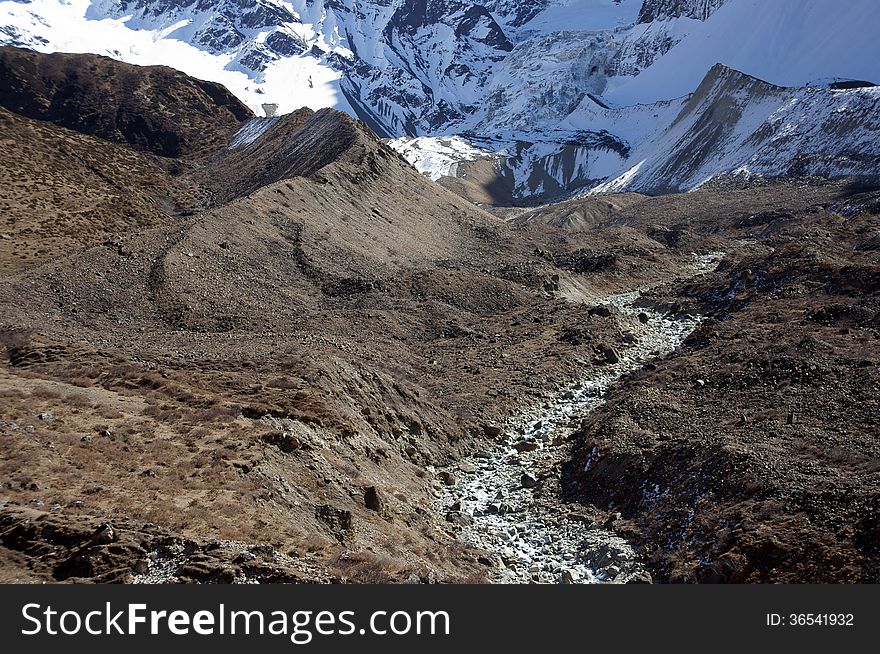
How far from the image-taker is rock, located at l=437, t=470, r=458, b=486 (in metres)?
19.6

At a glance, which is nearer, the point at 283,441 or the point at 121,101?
the point at 283,441

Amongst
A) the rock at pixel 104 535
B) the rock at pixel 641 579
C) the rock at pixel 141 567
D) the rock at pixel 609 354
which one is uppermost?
the rock at pixel 609 354

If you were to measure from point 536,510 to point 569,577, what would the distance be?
3582 millimetres

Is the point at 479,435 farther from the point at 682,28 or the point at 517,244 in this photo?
the point at 682,28

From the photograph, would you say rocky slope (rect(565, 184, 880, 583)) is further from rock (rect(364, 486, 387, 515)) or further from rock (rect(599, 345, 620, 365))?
rock (rect(364, 486, 387, 515))

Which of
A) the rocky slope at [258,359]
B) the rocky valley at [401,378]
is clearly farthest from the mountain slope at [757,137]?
the rocky slope at [258,359]

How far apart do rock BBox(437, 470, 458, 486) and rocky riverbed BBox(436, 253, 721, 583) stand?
0.09ft

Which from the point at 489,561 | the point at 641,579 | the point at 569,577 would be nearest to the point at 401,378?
the point at 489,561

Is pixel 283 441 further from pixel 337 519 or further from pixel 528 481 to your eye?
pixel 528 481

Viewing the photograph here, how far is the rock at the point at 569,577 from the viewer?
1459cm

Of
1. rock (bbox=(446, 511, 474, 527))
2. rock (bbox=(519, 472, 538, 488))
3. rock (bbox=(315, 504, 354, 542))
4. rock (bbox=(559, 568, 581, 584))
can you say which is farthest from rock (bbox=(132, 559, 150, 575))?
rock (bbox=(519, 472, 538, 488))

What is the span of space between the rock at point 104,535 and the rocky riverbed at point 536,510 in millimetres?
7332

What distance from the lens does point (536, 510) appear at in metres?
18.2

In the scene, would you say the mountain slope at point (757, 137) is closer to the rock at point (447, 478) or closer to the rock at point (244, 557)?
the rock at point (447, 478)
